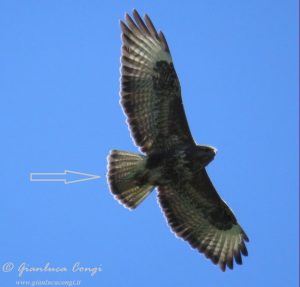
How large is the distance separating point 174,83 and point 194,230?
2692 mm

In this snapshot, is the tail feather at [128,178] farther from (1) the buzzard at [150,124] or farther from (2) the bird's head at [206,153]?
(2) the bird's head at [206,153]

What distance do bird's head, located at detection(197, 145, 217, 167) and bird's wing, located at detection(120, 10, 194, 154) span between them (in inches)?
9.2

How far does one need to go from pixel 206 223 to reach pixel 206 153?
1.83 metres

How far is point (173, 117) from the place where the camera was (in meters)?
11.6

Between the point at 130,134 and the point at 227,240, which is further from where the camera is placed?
the point at 227,240

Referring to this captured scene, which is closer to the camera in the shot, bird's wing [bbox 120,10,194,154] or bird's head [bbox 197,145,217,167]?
bird's head [bbox 197,145,217,167]

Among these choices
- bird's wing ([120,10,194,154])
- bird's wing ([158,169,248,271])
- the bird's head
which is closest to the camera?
the bird's head

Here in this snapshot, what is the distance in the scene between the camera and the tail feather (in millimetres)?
11508

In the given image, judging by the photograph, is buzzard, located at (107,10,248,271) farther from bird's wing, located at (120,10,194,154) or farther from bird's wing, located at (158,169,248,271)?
bird's wing, located at (158,169,248,271)

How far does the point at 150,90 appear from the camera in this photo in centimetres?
1159

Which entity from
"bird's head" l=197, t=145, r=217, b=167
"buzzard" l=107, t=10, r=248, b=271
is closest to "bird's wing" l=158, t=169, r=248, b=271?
"buzzard" l=107, t=10, r=248, b=271

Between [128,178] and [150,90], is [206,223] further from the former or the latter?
[150,90]

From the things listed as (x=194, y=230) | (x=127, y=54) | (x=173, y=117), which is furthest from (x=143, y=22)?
(x=194, y=230)

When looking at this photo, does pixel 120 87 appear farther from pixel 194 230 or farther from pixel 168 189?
pixel 194 230
